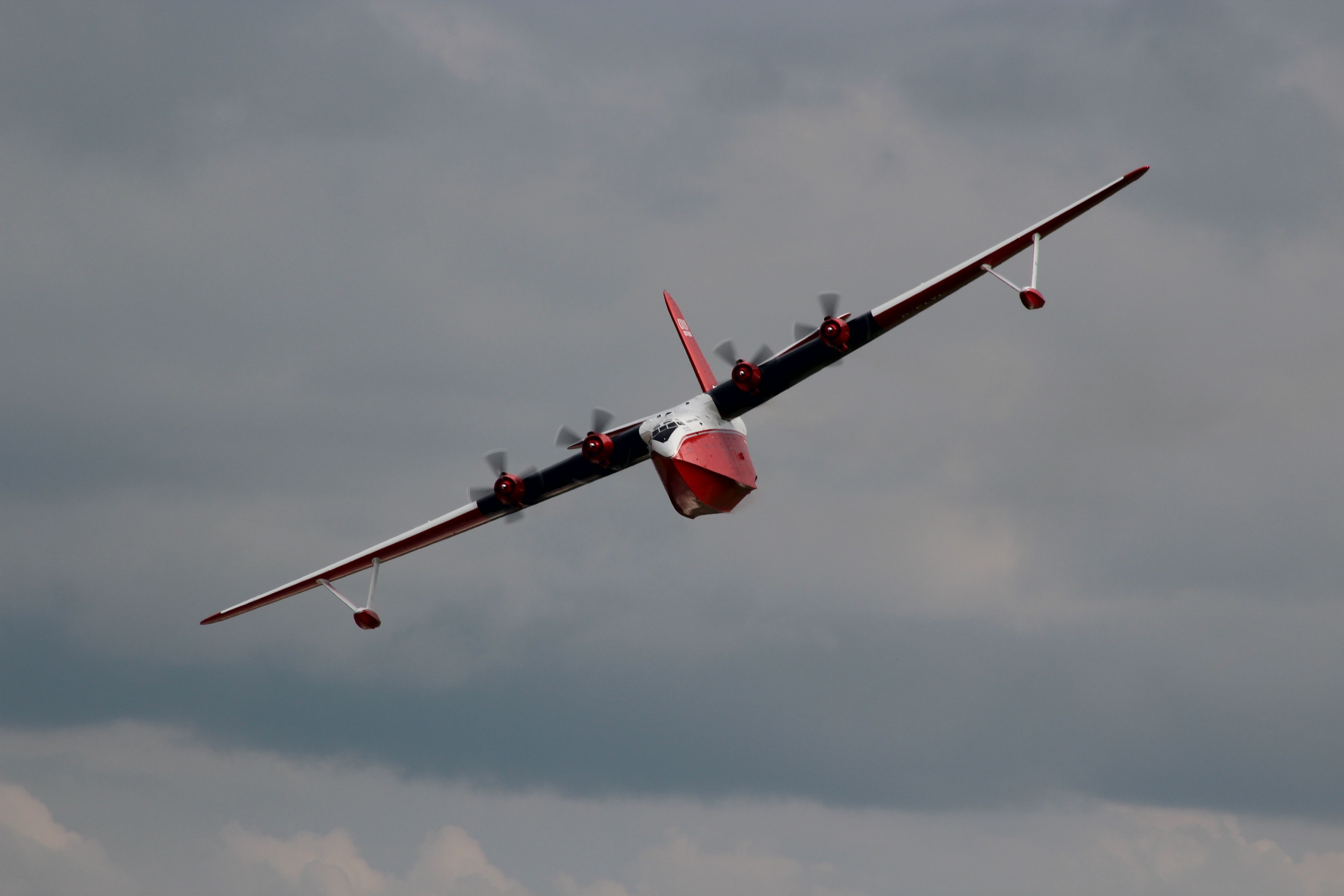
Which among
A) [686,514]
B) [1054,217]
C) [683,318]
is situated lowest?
[686,514]

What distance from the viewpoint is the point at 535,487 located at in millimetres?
64750

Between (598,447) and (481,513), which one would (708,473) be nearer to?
(598,447)

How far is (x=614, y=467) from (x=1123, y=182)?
76.1 ft

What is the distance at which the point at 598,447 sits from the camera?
61406 millimetres

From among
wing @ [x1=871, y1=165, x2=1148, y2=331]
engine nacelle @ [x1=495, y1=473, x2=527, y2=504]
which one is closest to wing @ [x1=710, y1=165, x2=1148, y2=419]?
wing @ [x1=871, y1=165, x2=1148, y2=331]

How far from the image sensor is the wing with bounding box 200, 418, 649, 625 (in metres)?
62.1

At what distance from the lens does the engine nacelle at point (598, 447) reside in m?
61.4

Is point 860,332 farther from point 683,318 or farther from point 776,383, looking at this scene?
point 683,318

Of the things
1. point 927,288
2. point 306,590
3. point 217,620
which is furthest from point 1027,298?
point 217,620

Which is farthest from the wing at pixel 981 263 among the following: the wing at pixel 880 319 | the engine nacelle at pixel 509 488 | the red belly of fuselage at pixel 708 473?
the engine nacelle at pixel 509 488

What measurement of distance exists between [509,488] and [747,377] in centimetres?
1197

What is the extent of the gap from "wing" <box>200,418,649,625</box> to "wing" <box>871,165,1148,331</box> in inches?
443

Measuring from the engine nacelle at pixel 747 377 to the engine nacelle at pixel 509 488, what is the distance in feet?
36.4

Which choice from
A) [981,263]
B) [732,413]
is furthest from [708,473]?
[981,263]
